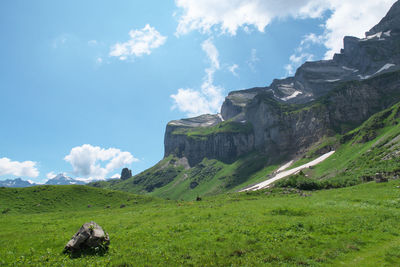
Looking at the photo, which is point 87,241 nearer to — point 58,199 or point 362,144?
point 58,199

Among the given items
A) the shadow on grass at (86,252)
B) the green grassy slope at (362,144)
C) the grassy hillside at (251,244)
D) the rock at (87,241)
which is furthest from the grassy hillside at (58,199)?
the green grassy slope at (362,144)

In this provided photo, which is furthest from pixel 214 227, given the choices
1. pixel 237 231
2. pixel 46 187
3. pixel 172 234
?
pixel 46 187

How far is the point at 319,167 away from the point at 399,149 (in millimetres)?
70037

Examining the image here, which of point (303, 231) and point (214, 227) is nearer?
point (303, 231)

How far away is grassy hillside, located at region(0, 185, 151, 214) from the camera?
3186 inches

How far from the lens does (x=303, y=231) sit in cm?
2117

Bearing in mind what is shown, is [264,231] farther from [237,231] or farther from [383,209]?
[383,209]

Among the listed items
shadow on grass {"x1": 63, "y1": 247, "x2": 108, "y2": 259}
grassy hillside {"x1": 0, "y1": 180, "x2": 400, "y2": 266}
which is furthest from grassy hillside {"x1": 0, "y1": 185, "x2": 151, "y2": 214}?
shadow on grass {"x1": 63, "y1": 247, "x2": 108, "y2": 259}

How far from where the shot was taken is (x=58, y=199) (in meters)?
93.6

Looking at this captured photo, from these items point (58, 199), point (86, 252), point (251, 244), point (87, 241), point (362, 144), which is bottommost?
point (251, 244)

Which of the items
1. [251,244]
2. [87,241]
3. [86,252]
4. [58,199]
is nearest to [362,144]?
[251,244]

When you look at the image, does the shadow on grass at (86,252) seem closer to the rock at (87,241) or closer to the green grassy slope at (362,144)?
the rock at (87,241)

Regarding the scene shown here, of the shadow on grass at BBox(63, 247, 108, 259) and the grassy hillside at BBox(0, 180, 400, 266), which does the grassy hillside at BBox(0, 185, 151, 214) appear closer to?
the grassy hillside at BBox(0, 180, 400, 266)

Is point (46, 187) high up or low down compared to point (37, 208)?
up
